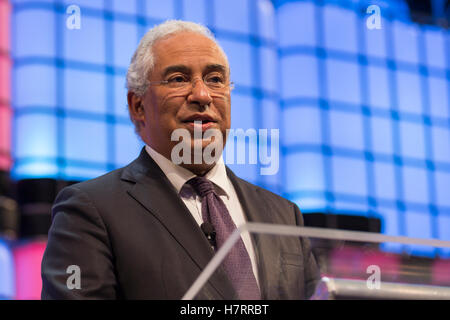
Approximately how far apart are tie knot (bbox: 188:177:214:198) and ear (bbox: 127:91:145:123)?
0.37 metres

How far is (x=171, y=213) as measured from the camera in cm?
211

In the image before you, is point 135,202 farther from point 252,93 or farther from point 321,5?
point 321,5

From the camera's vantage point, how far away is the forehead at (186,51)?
7.95 feet

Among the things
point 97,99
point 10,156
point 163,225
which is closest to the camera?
point 163,225

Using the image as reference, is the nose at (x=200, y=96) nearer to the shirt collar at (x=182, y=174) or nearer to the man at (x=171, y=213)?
the man at (x=171, y=213)

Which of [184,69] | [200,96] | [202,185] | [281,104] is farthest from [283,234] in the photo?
[281,104]

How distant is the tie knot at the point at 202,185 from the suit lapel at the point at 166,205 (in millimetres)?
88

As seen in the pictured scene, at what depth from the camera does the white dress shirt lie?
2256mm

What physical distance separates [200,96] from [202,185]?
27 cm

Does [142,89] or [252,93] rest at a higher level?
[252,93]

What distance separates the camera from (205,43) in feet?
8.05

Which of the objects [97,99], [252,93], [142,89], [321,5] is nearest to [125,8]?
[97,99]
